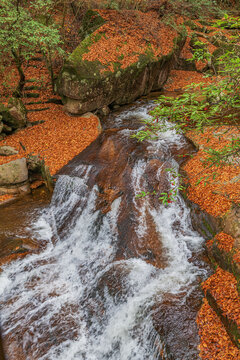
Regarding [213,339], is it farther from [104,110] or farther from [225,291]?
[104,110]

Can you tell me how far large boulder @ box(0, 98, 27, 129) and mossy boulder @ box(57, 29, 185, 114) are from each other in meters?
2.04

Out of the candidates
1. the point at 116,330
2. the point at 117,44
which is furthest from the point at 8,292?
the point at 117,44

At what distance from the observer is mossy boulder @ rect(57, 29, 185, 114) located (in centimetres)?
1013

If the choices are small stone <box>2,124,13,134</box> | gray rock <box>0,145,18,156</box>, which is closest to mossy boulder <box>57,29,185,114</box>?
small stone <box>2,124,13,134</box>

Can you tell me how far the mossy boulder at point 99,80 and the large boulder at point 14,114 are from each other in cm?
204

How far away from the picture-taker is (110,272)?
5801mm

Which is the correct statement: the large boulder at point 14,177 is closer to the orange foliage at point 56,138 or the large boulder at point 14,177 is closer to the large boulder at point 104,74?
the orange foliage at point 56,138

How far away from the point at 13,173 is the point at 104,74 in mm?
6102

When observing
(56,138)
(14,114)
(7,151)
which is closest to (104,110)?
(56,138)

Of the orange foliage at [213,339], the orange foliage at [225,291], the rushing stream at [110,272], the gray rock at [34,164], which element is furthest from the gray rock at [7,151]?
the orange foliage at [213,339]

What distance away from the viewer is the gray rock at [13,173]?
333 inches

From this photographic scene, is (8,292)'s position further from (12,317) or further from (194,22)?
(194,22)

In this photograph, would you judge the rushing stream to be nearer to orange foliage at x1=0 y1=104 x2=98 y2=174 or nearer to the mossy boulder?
orange foliage at x1=0 y1=104 x2=98 y2=174

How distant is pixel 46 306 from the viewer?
17.7ft
